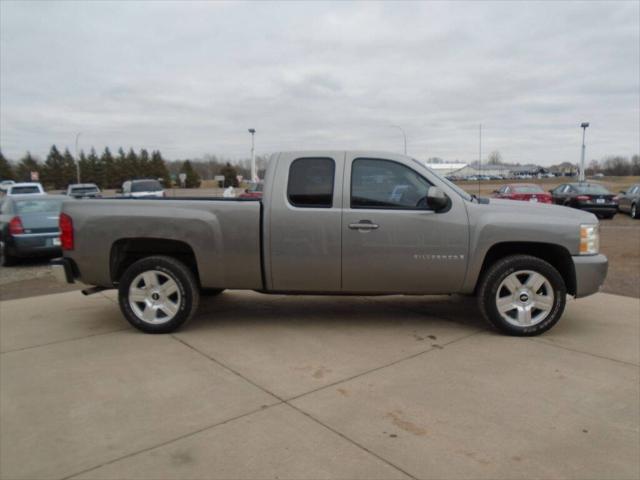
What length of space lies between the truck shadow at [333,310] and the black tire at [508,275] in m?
0.43

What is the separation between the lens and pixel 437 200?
4.56 meters

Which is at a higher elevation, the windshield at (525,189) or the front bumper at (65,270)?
the windshield at (525,189)

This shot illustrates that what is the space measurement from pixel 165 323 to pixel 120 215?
1.16 meters

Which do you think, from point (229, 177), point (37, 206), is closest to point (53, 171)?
point (229, 177)

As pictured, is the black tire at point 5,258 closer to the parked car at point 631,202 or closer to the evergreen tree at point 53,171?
the parked car at point 631,202

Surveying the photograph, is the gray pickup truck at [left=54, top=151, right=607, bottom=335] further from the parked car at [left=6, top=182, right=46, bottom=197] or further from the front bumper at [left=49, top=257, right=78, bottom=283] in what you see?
the parked car at [left=6, top=182, right=46, bottom=197]

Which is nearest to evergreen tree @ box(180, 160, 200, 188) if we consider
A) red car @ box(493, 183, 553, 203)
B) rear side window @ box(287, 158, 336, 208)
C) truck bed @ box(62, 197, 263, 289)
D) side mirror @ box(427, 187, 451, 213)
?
red car @ box(493, 183, 553, 203)

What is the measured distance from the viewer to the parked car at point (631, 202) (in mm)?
18812

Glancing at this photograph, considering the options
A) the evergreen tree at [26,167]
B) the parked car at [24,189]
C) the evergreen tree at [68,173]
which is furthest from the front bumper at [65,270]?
the evergreen tree at [26,167]

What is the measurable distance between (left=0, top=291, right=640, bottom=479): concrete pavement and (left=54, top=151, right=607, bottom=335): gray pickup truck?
47 centimetres

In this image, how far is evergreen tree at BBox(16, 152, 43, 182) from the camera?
77.9 m

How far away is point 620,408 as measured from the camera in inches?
132

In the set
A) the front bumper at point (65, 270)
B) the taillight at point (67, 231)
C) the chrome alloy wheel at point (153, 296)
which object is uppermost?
the taillight at point (67, 231)

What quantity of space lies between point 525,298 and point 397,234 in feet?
4.61
